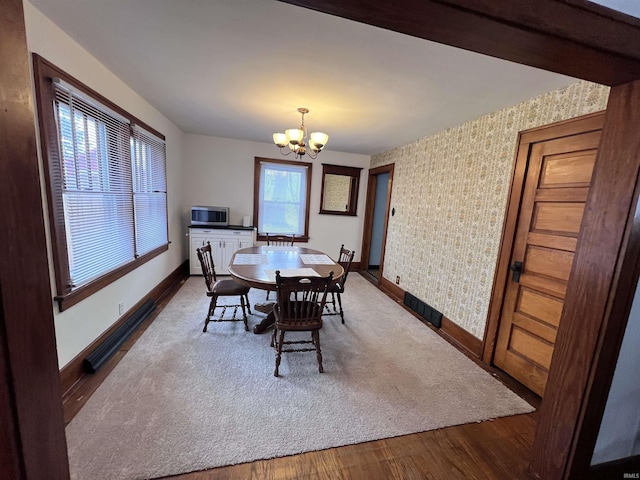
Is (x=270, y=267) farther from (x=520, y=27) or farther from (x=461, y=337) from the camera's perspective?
(x=520, y=27)

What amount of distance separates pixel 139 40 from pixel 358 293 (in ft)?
12.2

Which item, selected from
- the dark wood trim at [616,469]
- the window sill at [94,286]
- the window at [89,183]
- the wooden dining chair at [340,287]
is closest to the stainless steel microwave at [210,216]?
the window at [89,183]

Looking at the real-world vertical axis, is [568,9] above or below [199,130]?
below

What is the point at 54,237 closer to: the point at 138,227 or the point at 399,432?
the point at 138,227

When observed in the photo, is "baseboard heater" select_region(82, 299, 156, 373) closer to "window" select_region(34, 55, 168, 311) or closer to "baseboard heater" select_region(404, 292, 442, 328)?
"window" select_region(34, 55, 168, 311)

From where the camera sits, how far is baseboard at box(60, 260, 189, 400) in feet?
5.85

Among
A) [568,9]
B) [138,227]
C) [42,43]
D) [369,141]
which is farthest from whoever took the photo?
[369,141]

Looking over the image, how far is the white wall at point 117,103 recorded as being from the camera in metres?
1.62

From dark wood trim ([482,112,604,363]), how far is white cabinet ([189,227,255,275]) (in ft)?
11.5

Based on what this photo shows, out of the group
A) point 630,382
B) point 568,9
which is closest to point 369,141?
point 568,9

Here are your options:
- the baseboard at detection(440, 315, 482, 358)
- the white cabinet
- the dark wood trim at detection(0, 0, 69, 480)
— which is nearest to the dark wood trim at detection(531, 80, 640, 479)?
the baseboard at detection(440, 315, 482, 358)

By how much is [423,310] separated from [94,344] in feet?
11.2

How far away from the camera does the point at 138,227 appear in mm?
2904

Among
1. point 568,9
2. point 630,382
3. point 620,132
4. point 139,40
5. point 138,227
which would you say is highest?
point 139,40
